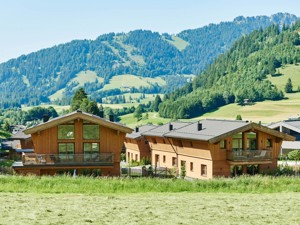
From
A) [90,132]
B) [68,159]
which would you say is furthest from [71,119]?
[68,159]

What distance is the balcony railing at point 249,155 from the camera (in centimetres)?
4522

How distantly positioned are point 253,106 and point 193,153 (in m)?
141

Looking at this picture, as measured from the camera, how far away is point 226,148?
152ft

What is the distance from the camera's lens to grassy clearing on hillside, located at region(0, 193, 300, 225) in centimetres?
1617

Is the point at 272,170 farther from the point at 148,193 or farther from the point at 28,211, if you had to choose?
the point at 28,211

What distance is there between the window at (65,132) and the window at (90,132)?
107 cm

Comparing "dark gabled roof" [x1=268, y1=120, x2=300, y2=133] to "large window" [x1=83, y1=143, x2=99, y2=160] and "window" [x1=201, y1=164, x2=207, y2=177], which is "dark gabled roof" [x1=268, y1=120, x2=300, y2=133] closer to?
"window" [x1=201, y1=164, x2=207, y2=177]

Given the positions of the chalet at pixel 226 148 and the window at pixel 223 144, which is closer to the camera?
the chalet at pixel 226 148

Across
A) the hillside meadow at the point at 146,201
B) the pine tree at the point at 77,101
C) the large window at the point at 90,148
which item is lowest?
the hillside meadow at the point at 146,201

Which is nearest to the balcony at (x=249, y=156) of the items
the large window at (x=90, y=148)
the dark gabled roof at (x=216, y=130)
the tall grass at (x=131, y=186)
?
the dark gabled roof at (x=216, y=130)

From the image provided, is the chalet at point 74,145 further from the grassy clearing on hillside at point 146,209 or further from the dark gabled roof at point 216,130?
the grassy clearing on hillside at point 146,209

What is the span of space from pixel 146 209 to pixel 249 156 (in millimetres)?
28989

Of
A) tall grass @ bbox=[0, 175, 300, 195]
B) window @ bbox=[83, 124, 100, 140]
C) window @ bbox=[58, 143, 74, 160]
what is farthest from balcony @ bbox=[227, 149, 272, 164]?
tall grass @ bbox=[0, 175, 300, 195]

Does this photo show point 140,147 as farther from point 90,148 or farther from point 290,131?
point 290,131
